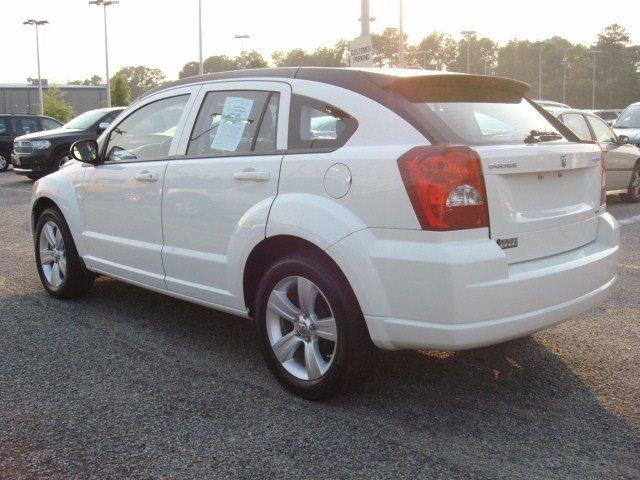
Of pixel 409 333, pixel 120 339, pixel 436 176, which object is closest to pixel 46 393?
pixel 120 339

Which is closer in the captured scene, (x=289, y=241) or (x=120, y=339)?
(x=289, y=241)

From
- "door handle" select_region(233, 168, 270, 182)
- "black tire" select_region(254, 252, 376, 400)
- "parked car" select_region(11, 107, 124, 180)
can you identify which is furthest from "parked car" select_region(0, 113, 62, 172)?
"black tire" select_region(254, 252, 376, 400)

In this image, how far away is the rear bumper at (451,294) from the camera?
3084 mm

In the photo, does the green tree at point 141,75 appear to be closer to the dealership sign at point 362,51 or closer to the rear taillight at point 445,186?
the dealership sign at point 362,51

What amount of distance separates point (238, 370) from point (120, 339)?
1.04 m

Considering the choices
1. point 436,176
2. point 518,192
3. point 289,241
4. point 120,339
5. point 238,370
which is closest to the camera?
point 436,176

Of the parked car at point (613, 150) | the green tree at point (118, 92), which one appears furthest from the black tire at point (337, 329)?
the green tree at point (118, 92)

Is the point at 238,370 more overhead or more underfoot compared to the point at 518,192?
more underfoot

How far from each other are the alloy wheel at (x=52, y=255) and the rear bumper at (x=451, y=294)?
10.3 ft

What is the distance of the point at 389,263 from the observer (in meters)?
3.18

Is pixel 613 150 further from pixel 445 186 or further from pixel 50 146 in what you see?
pixel 50 146

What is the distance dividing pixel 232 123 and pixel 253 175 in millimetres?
522

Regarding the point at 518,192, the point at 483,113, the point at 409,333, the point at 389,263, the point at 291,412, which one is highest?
the point at 483,113

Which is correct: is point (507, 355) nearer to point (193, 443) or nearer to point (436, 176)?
point (436, 176)
